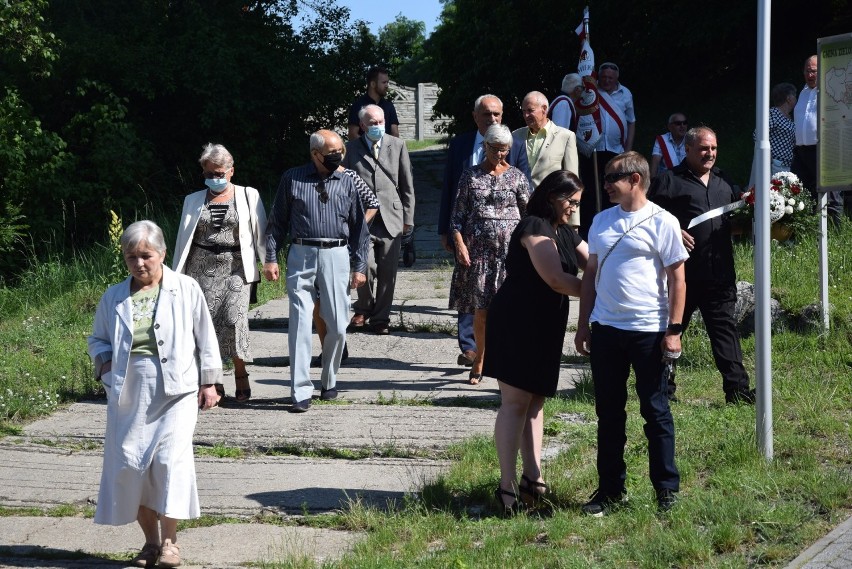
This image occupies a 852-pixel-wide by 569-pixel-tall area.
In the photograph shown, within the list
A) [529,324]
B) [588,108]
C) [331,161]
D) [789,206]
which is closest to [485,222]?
[331,161]

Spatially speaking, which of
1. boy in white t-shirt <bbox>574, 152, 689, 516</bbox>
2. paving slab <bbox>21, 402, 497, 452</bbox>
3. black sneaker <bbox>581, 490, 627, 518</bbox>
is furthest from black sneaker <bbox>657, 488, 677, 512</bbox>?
paving slab <bbox>21, 402, 497, 452</bbox>

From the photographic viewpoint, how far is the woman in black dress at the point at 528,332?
20.3 feet

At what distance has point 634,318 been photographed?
19.4ft

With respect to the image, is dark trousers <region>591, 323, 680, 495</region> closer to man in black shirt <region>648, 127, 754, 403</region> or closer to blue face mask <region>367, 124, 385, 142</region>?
man in black shirt <region>648, 127, 754, 403</region>

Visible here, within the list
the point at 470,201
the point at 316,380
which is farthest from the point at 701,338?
the point at 316,380

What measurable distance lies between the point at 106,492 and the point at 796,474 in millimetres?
3521

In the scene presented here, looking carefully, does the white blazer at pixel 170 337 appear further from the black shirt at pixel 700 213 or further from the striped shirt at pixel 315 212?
the black shirt at pixel 700 213

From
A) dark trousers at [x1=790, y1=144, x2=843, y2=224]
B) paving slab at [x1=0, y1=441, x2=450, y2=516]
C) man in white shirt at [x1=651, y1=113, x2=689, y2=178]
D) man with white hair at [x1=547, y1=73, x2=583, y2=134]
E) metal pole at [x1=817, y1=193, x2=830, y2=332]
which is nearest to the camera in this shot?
paving slab at [x1=0, y1=441, x2=450, y2=516]

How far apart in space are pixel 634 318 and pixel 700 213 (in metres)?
2.20

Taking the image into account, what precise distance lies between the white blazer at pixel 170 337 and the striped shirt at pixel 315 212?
2551 mm

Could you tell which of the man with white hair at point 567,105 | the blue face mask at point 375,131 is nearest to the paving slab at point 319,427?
the blue face mask at point 375,131

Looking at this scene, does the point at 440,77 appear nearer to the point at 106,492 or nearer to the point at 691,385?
the point at 691,385

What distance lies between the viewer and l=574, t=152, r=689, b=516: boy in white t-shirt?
5.91 m

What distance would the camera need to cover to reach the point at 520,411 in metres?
6.23
